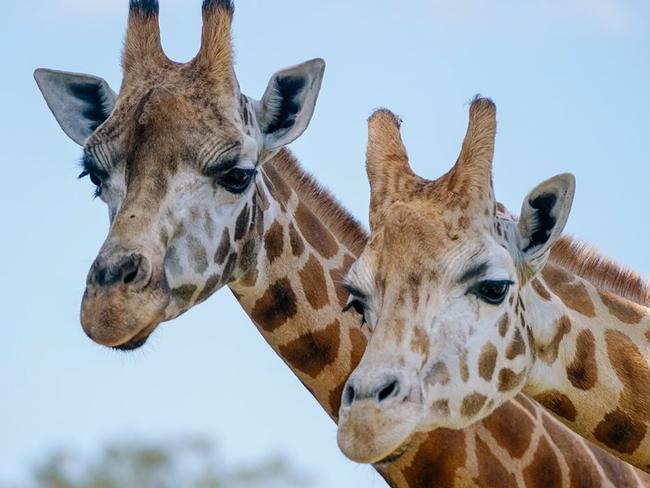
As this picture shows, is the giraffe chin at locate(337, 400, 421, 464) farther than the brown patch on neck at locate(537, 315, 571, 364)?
No

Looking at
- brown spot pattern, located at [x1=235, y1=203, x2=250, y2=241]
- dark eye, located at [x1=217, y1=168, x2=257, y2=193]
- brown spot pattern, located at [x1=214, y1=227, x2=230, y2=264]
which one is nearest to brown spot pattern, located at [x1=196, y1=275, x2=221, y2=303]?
brown spot pattern, located at [x1=214, y1=227, x2=230, y2=264]

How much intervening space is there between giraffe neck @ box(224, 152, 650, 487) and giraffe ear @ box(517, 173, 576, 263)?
76.0 inches

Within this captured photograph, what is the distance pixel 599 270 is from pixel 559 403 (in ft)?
6.61

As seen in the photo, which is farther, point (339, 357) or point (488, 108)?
point (339, 357)

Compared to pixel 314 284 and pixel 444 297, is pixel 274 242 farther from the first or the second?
pixel 444 297

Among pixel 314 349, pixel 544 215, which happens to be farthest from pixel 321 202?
pixel 544 215

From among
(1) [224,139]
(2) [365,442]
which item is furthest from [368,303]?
(1) [224,139]

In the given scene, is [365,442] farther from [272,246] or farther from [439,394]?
[272,246]

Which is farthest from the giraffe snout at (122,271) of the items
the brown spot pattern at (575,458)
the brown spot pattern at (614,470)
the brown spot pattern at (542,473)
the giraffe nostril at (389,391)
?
the brown spot pattern at (614,470)

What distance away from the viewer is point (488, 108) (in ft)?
38.1

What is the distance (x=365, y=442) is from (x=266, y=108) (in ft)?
12.1

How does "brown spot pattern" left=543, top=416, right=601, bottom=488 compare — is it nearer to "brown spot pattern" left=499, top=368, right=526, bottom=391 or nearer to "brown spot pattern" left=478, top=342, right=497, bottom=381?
"brown spot pattern" left=499, top=368, right=526, bottom=391

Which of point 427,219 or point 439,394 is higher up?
point 427,219

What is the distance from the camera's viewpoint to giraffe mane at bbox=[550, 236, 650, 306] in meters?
13.0
